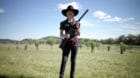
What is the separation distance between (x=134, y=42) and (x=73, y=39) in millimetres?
118229

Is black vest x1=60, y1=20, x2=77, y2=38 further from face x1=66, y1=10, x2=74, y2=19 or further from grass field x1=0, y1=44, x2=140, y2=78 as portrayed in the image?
grass field x1=0, y1=44, x2=140, y2=78

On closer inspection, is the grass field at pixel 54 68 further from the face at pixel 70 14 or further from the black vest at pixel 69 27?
the face at pixel 70 14

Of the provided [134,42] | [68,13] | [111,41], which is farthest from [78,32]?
[111,41]

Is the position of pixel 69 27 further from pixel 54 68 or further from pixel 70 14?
pixel 54 68

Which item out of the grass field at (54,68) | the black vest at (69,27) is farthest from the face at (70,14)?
the grass field at (54,68)

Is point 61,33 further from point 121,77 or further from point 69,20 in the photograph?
point 121,77

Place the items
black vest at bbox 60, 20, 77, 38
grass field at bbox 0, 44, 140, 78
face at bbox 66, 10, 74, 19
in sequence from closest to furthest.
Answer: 1. black vest at bbox 60, 20, 77, 38
2. face at bbox 66, 10, 74, 19
3. grass field at bbox 0, 44, 140, 78

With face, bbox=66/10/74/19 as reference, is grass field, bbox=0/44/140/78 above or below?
below

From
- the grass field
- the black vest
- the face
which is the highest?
the face

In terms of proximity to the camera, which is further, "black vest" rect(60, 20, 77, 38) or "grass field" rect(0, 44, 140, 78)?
"grass field" rect(0, 44, 140, 78)

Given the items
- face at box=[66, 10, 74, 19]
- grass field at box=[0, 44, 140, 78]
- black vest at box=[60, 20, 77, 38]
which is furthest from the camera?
grass field at box=[0, 44, 140, 78]

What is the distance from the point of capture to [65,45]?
5082 millimetres

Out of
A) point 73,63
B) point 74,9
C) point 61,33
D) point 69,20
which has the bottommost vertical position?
point 73,63

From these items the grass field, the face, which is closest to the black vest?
the face
